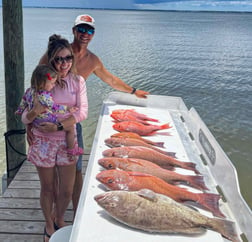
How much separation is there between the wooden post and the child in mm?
1697

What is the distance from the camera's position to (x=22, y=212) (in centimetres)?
360

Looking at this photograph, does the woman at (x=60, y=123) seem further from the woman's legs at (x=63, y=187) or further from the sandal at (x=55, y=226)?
the sandal at (x=55, y=226)

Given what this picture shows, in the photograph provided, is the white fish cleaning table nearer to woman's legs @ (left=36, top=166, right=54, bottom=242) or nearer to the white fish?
the white fish

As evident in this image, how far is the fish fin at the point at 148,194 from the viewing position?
84.4 inches

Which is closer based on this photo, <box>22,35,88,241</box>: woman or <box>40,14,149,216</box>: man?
<box>22,35,88,241</box>: woman

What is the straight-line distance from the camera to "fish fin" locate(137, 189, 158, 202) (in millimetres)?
2145

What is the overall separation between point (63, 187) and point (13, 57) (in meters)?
2.05

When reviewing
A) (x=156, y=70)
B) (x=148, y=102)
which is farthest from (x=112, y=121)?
(x=156, y=70)

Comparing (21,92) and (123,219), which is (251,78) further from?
(123,219)

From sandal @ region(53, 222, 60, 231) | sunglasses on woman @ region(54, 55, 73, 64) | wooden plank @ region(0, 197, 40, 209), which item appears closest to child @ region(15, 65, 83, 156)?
sunglasses on woman @ region(54, 55, 73, 64)

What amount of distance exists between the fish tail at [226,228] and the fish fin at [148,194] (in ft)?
1.32

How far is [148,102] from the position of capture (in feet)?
15.1

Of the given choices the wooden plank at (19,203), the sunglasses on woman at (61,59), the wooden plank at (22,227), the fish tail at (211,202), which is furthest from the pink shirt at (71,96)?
the wooden plank at (19,203)

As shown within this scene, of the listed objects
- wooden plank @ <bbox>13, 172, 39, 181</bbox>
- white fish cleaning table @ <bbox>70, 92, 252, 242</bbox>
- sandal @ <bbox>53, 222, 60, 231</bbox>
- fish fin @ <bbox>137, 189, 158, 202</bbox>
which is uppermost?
fish fin @ <bbox>137, 189, 158, 202</bbox>
